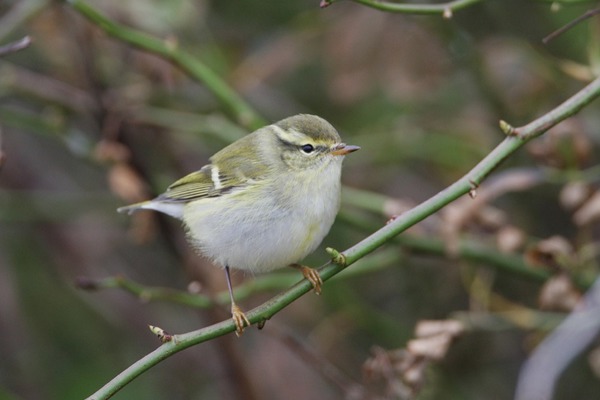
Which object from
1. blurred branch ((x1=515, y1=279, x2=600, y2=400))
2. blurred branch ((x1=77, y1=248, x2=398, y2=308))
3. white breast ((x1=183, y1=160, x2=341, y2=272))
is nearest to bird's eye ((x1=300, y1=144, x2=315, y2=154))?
white breast ((x1=183, y1=160, x2=341, y2=272))

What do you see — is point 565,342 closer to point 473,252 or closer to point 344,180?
point 473,252

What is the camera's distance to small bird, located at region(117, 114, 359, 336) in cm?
304

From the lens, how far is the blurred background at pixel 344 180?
408 centimetres

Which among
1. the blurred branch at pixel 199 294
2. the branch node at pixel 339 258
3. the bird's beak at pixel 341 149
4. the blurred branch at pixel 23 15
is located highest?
the blurred branch at pixel 23 15

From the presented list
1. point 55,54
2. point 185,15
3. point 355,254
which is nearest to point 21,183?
point 55,54

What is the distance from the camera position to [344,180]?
5383 mm

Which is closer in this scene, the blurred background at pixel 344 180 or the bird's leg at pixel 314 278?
the bird's leg at pixel 314 278

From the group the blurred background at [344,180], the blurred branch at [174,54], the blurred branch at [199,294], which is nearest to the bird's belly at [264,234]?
the blurred branch at [199,294]

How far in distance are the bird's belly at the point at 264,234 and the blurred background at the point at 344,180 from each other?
580 millimetres

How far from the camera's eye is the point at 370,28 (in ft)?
15.6

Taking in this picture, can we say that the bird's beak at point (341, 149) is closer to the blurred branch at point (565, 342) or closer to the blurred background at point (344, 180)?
the blurred background at point (344, 180)

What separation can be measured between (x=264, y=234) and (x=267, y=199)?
0.15 metres

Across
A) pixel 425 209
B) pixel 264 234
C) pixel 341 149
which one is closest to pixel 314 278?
pixel 425 209

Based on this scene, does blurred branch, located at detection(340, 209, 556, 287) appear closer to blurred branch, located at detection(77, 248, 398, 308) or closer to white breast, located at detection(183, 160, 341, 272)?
blurred branch, located at detection(77, 248, 398, 308)
